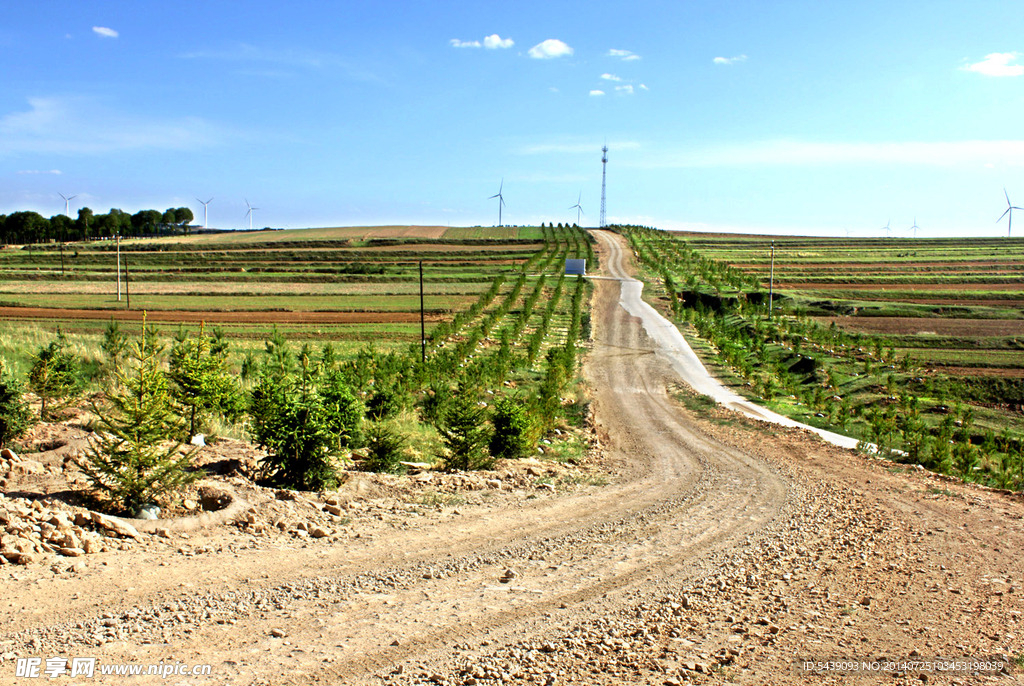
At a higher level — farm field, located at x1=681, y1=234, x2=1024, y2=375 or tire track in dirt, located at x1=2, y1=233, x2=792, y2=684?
farm field, located at x1=681, y1=234, x2=1024, y2=375

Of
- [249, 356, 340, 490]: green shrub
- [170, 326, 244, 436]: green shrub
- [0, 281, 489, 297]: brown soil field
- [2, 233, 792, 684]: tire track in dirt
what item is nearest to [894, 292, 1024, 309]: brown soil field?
[0, 281, 489, 297]: brown soil field

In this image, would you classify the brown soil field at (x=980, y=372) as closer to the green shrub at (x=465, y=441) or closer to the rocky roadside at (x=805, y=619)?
the rocky roadside at (x=805, y=619)

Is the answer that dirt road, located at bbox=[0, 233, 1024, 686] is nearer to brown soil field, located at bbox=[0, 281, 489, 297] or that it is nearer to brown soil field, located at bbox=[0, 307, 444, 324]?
brown soil field, located at bbox=[0, 307, 444, 324]

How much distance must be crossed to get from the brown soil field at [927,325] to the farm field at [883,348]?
0.08 meters

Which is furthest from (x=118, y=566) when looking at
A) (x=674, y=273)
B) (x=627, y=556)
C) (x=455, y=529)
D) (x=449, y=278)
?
(x=674, y=273)

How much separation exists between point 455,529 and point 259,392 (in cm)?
608

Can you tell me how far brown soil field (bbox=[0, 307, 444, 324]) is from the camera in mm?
50719

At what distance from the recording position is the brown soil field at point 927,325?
148 ft

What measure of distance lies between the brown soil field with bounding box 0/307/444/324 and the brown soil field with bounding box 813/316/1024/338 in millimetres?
31548

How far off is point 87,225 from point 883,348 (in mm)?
180586

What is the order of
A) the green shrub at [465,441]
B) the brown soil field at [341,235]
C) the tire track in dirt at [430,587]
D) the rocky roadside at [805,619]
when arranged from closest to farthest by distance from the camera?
the tire track in dirt at [430,587] < the rocky roadside at [805,619] < the green shrub at [465,441] < the brown soil field at [341,235]

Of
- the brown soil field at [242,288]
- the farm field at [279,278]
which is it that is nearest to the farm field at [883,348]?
the farm field at [279,278]

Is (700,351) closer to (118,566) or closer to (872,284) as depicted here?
(118,566)

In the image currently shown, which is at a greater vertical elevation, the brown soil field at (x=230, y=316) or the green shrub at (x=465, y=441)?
the brown soil field at (x=230, y=316)
